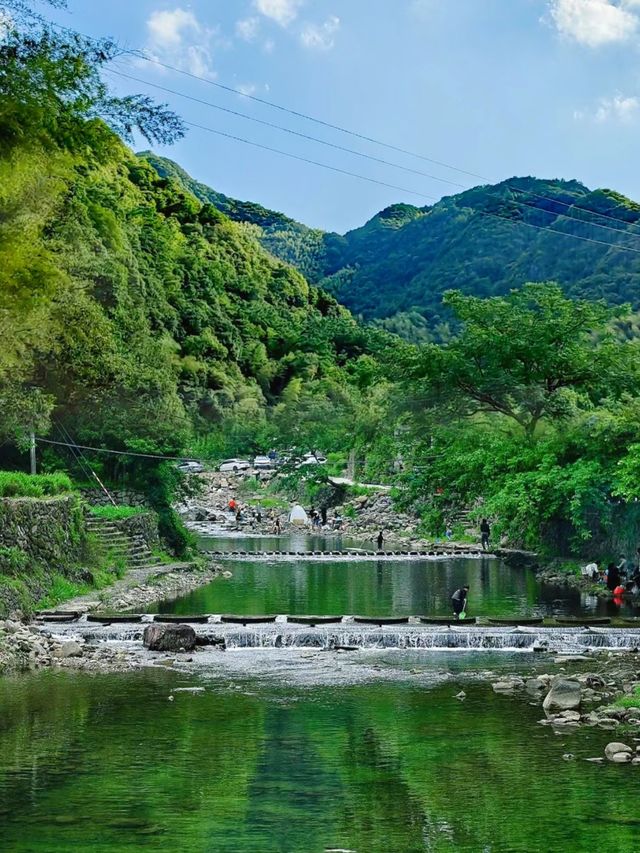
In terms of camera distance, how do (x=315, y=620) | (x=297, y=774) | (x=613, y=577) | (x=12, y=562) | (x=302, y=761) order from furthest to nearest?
(x=613, y=577) < (x=12, y=562) < (x=315, y=620) < (x=302, y=761) < (x=297, y=774)

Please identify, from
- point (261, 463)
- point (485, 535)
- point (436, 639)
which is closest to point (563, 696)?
point (436, 639)

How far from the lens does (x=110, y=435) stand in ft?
131

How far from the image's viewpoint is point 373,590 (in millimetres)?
32281

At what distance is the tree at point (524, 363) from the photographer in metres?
35.4

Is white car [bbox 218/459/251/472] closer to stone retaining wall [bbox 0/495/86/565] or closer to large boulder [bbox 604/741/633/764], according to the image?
stone retaining wall [bbox 0/495/86/565]

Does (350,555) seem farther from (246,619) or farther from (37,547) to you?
(246,619)

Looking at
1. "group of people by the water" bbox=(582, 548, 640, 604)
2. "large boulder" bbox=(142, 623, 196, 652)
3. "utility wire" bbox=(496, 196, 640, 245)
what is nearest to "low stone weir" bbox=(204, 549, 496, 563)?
"group of people by the water" bbox=(582, 548, 640, 604)

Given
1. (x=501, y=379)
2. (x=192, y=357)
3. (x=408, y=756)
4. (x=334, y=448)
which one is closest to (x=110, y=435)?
(x=192, y=357)

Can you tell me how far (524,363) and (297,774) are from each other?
2466cm

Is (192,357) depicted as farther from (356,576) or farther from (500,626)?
(500,626)

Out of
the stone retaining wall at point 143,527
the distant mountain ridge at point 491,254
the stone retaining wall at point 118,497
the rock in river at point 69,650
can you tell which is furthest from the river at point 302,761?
the distant mountain ridge at point 491,254

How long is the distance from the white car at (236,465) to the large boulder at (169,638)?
5806 cm

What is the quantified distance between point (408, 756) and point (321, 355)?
42288 mm

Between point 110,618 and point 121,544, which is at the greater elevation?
point 121,544
